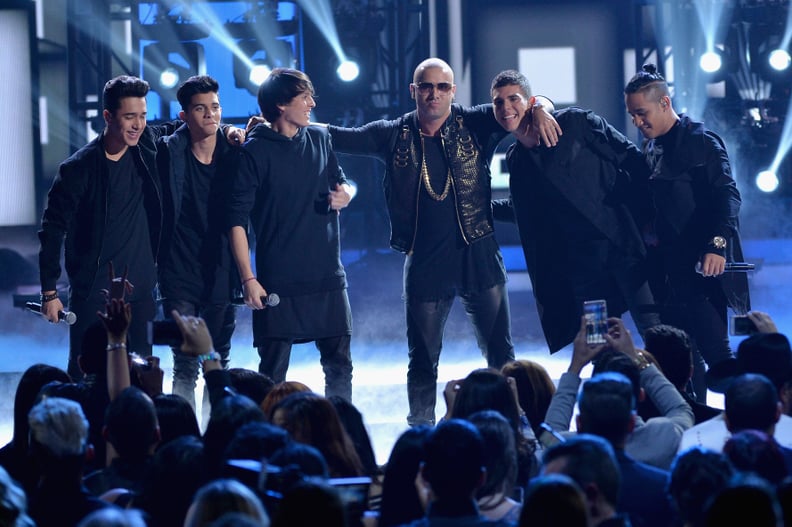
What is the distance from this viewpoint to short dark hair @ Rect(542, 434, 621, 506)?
2.40m

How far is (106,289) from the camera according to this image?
491cm

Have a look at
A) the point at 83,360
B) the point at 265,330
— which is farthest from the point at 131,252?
the point at 83,360

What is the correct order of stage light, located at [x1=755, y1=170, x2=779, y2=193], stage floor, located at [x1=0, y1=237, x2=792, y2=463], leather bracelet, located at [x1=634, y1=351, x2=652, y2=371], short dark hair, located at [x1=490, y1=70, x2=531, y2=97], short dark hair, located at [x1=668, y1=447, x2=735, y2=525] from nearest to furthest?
short dark hair, located at [x1=668, y1=447, x2=735, y2=525] → leather bracelet, located at [x1=634, y1=351, x2=652, y2=371] → short dark hair, located at [x1=490, y1=70, x2=531, y2=97] → stage floor, located at [x1=0, y1=237, x2=792, y2=463] → stage light, located at [x1=755, y1=170, x2=779, y2=193]

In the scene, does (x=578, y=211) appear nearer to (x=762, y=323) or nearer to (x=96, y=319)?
(x=762, y=323)

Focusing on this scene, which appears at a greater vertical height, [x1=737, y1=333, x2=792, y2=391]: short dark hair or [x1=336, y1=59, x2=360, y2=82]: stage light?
[x1=336, y1=59, x2=360, y2=82]: stage light

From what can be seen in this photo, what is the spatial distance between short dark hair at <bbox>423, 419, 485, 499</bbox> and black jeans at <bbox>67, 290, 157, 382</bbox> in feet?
8.77

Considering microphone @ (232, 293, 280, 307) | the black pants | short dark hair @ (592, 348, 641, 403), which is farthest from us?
the black pants

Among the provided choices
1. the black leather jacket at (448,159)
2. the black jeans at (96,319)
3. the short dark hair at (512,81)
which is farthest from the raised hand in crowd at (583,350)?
the black jeans at (96,319)

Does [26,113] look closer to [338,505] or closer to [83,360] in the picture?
[83,360]

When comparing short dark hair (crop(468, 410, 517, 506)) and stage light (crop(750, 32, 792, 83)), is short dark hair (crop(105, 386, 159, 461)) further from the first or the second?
stage light (crop(750, 32, 792, 83))

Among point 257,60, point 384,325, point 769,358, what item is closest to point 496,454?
point 769,358

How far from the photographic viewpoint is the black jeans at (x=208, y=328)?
486 centimetres

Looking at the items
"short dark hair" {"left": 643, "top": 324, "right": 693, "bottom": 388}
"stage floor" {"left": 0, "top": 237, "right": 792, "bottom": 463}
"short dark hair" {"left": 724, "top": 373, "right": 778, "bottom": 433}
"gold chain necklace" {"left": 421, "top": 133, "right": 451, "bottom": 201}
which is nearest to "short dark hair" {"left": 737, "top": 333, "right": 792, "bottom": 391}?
"short dark hair" {"left": 643, "top": 324, "right": 693, "bottom": 388}

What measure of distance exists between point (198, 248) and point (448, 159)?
119 cm
